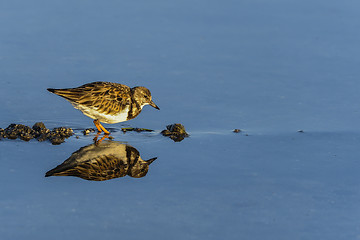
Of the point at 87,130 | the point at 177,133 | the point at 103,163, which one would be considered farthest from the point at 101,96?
the point at 103,163

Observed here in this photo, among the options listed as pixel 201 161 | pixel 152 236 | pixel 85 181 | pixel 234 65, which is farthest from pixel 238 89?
pixel 152 236

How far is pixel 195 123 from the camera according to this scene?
32.4ft

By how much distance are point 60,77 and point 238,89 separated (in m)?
3.12

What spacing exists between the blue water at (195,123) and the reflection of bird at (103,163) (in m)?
0.16

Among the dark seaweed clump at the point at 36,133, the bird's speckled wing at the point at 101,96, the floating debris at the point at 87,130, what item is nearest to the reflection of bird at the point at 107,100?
the bird's speckled wing at the point at 101,96

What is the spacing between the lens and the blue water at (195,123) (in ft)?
22.7

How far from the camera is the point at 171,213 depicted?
7027 mm

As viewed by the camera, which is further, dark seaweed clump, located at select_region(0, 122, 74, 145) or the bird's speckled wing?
the bird's speckled wing

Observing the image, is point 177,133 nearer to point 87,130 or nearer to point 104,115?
point 104,115

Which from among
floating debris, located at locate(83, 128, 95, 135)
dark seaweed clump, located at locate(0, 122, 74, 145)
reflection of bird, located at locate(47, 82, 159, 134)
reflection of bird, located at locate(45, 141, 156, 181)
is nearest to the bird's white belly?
reflection of bird, located at locate(47, 82, 159, 134)

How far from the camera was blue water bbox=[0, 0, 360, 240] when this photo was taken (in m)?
6.93

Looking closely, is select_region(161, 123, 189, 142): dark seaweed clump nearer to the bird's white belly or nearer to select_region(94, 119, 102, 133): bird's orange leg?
the bird's white belly

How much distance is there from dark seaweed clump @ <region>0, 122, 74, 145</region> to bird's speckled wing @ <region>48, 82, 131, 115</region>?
1.71 feet

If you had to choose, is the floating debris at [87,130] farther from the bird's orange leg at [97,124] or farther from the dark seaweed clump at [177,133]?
the dark seaweed clump at [177,133]
